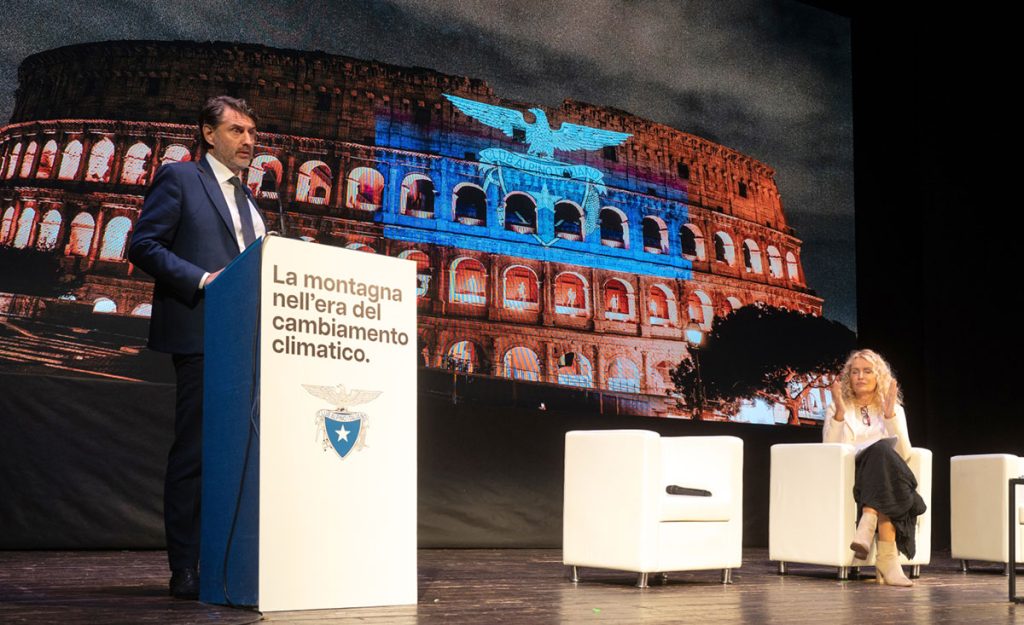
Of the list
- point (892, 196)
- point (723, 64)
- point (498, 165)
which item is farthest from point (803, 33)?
point (498, 165)

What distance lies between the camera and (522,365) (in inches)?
247

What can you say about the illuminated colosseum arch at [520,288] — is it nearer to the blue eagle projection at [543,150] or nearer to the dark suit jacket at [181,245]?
the blue eagle projection at [543,150]

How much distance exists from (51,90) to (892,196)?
581cm

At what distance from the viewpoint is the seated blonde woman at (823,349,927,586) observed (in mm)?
4398

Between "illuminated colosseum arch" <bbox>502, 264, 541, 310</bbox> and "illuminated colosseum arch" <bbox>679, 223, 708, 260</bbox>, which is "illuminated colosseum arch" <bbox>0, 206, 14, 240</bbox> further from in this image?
"illuminated colosseum arch" <bbox>679, 223, 708, 260</bbox>

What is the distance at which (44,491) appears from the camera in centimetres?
476

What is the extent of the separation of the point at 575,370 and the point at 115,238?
2780mm

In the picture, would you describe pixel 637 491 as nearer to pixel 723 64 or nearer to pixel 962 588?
pixel 962 588

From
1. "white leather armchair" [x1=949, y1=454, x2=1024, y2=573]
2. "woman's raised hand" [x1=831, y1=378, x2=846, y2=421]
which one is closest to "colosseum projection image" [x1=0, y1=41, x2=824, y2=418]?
"white leather armchair" [x1=949, y1=454, x2=1024, y2=573]

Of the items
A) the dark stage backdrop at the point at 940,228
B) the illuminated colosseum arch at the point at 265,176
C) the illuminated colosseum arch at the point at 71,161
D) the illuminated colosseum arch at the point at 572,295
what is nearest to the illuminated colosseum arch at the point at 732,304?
the illuminated colosseum arch at the point at 572,295

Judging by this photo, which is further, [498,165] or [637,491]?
[498,165]

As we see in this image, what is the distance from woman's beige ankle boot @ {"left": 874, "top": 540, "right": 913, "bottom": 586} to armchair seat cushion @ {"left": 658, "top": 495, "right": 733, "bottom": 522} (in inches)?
28.6

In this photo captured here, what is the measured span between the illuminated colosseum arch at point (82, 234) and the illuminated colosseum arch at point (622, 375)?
122 inches

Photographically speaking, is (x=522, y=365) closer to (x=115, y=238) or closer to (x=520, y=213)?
(x=520, y=213)
